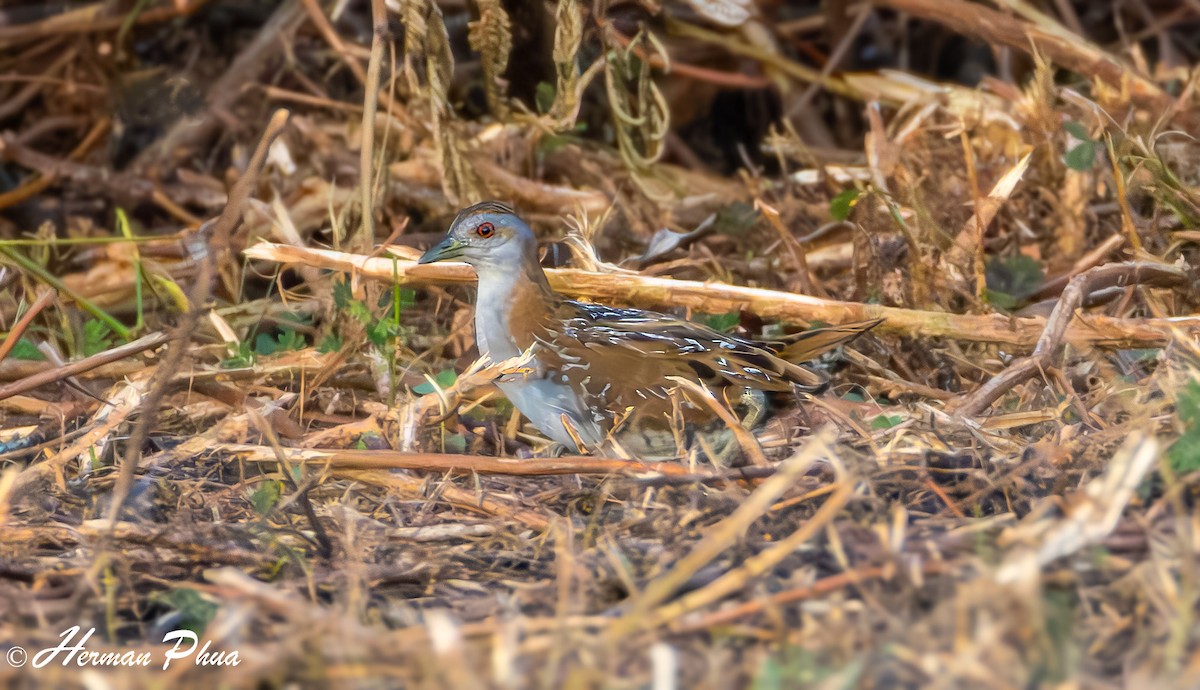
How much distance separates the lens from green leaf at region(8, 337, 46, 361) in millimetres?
3736

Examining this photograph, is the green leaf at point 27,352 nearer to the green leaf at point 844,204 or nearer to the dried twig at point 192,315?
the dried twig at point 192,315

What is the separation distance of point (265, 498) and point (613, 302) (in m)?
1.34

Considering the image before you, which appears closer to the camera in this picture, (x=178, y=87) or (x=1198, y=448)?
(x=1198, y=448)

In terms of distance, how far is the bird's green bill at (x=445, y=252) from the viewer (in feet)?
11.6

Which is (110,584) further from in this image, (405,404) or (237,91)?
(237,91)

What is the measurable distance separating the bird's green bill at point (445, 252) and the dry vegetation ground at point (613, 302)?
130 mm

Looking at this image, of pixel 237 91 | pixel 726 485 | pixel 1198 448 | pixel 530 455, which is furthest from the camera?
pixel 237 91

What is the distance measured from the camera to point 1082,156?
3.93 meters

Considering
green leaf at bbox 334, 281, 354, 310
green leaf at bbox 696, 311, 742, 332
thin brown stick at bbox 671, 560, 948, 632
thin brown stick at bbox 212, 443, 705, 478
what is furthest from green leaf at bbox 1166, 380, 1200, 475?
green leaf at bbox 334, 281, 354, 310

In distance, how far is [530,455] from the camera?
340 centimetres

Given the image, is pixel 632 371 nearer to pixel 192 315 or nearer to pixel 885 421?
pixel 885 421

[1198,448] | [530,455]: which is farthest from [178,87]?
[1198,448]

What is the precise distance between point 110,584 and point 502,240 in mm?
1484

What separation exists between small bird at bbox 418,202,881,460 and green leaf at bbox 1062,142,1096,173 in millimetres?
1005
